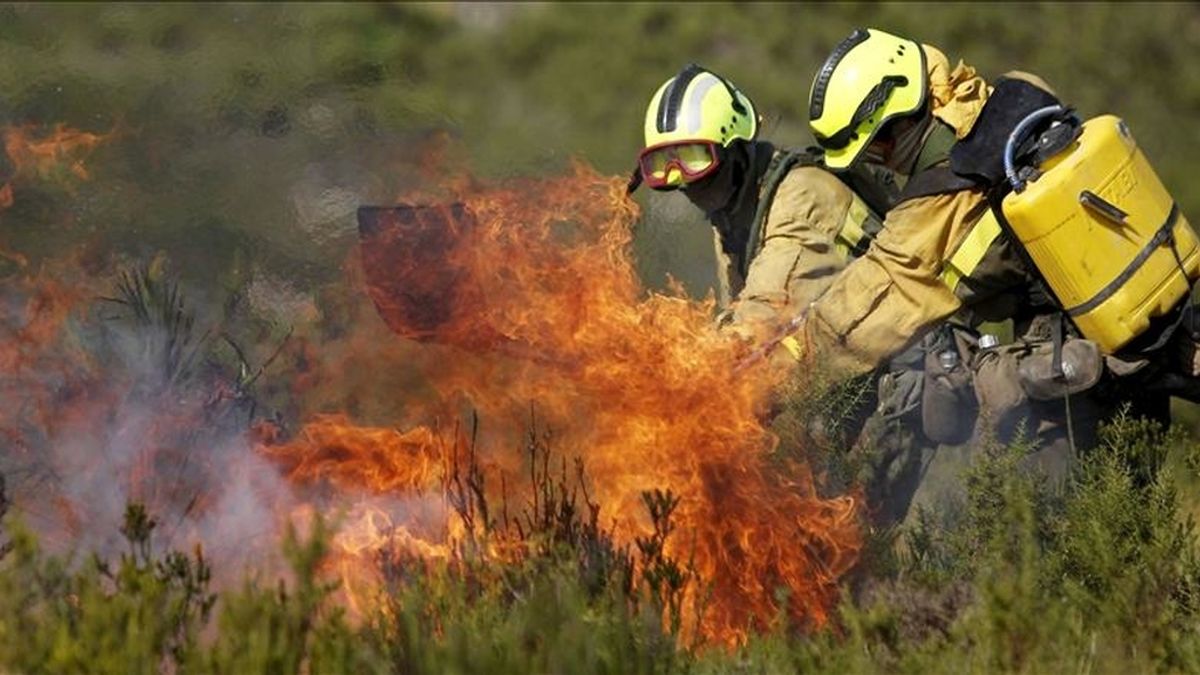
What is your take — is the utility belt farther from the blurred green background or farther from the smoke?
the smoke

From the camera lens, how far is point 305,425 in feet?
23.6

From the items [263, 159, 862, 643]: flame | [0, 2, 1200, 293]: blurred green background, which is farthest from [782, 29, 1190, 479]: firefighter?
[0, 2, 1200, 293]: blurred green background

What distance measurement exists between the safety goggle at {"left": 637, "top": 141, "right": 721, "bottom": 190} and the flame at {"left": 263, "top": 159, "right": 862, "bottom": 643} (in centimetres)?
39

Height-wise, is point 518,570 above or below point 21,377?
below

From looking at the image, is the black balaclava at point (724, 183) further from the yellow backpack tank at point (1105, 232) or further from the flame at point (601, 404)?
the yellow backpack tank at point (1105, 232)

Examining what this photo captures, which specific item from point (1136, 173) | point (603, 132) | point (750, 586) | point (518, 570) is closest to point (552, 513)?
point (518, 570)

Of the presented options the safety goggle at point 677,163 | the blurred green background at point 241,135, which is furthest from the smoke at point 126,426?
the safety goggle at point 677,163

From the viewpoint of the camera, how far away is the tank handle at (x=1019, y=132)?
242 inches

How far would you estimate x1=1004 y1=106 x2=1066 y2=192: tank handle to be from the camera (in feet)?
20.1

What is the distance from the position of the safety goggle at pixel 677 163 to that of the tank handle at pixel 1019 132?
1.38m

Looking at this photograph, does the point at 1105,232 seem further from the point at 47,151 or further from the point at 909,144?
the point at 47,151

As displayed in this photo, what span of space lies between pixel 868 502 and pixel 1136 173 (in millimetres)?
1747

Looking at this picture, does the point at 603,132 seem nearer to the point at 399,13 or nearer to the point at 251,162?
the point at 399,13

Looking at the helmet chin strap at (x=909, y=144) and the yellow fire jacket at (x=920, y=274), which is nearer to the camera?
the yellow fire jacket at (x=920, y=274)
